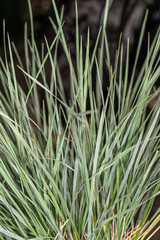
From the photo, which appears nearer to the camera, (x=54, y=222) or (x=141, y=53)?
(x=54, y=222)

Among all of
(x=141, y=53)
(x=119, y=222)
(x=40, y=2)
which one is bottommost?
(x=119, y=222)

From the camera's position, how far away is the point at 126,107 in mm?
419

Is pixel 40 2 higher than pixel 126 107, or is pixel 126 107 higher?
pixel 40 2

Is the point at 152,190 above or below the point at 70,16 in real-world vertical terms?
below

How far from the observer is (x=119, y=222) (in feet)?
1.19

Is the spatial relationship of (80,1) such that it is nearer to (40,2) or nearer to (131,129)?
(40,2)

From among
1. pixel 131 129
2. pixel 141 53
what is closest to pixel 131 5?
pixel 141 53

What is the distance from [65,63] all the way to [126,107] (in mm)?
246

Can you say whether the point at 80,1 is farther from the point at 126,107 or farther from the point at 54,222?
the point at 54,222

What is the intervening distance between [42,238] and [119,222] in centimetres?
9

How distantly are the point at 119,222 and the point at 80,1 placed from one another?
1.41ft

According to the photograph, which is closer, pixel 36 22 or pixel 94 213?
pixel 94 213

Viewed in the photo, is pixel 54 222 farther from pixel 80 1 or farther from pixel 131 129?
pixel 80 1

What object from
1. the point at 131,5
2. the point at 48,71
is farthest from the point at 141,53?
the point at 48,71
